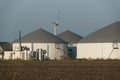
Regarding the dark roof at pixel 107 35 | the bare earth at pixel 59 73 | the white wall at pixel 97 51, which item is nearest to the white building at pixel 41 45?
the white wall at pixel 97 51

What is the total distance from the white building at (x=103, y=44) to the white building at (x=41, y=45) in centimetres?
659

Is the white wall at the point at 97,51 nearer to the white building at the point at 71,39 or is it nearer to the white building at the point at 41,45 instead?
the white building at the point at 41,45

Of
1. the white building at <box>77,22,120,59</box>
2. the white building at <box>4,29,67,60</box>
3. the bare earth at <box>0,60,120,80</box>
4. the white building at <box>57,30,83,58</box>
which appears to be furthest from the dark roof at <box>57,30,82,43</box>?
the bare earth at <box>0,60,120,80</box>

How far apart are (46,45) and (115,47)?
13571 millimetres

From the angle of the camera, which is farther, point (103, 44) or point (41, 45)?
point (41, 45)

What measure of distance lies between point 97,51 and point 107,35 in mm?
2966

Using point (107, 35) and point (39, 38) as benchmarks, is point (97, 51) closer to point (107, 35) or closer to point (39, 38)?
point (107, 35)

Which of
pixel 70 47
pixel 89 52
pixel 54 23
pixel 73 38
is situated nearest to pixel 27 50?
pixel 89 52

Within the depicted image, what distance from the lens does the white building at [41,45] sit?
78944 mm

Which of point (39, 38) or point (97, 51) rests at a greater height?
point (39, 38)

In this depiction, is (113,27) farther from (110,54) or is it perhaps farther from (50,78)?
(50,78)

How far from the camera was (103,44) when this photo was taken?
7419cm

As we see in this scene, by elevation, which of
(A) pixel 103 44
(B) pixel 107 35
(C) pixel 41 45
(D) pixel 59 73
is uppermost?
(B) pixel 107 35

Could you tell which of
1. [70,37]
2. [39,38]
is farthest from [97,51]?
[70,37]
